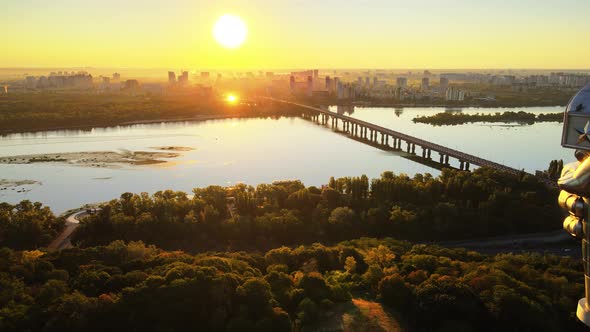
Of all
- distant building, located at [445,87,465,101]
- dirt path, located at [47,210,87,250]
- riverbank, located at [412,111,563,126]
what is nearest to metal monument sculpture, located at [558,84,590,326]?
dirt path, located at [47,210,87,250]

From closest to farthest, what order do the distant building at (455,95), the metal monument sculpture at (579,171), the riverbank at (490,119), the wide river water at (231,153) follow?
the metal monument sculpture at (579,171)
the wide river water at (231,153)
the riverbank at (490,119)
the distant building at (455,95)

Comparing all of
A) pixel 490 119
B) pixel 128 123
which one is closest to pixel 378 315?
pixel 128 123

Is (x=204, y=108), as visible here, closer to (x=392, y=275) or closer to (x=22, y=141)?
(x=22, y=141)

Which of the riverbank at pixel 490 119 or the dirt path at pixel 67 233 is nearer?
the dirt path at pixel 67 233

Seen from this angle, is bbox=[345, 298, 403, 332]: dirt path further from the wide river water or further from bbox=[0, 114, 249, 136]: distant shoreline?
bbox=[0, 114, 249, 136]: distant shoreline

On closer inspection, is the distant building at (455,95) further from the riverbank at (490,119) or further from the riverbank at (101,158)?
the riverbank at (101,158)

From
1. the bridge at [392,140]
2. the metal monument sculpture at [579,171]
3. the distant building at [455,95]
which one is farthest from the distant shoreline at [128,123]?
the metal monument sculpture at [579,171]

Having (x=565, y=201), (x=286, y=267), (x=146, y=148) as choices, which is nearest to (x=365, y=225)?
(x=286, y=267)

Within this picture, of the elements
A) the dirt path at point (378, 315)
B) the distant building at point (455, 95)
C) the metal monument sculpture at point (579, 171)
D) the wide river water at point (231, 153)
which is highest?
the metal monument sculpture at point (579, 171)
